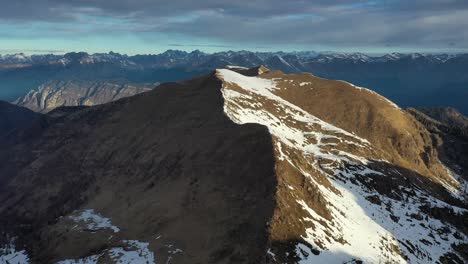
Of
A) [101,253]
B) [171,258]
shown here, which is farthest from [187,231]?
[101,253]

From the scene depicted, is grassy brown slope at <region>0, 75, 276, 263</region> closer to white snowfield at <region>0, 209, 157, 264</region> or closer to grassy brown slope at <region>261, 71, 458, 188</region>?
white snowfield at <region>0, 209, 157, 264</region>

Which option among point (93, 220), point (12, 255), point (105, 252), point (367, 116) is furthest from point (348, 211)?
point (367, 116)

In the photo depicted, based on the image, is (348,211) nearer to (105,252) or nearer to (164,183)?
(164,183)

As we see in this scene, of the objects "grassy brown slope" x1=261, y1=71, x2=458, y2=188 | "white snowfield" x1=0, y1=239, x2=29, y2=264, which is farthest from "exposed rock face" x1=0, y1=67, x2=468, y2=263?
"white snowfield" x1=0, y1=239, x2=29, y2=264

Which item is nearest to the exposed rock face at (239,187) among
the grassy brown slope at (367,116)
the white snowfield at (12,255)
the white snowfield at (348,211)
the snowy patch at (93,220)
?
the white snowfield at (348,211)

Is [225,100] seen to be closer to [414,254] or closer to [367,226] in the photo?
[367,226]
